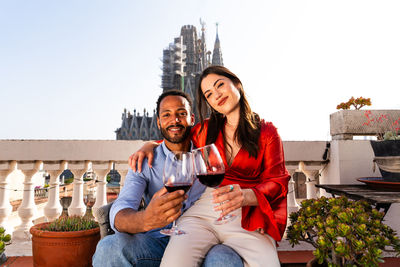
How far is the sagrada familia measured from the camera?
214ft

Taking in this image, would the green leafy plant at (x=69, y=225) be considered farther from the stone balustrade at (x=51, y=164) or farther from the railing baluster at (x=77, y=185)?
the railing baluster at (x=77, y=185)

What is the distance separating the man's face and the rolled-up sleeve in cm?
38

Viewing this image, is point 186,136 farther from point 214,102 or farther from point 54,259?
point 54,259

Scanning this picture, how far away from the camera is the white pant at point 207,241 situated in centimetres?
136

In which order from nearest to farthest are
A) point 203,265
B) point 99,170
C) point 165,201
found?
point 165,201 < point 203,265 < point 99,170

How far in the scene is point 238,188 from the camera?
135cm

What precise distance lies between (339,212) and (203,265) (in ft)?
3.28

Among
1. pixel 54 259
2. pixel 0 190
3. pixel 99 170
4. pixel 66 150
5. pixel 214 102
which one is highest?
pixel 214 102

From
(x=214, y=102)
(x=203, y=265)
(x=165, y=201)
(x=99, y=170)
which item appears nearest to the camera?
(x=165, y=201)

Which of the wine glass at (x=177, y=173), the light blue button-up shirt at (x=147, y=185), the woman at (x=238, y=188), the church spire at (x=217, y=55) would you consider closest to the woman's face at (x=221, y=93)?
the woman at (x=238, y=188)

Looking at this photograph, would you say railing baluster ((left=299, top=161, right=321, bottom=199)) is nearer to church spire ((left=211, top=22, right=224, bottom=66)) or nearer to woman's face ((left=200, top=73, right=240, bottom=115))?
woman's face ((left=200, top=73, right=240, bottom=115))

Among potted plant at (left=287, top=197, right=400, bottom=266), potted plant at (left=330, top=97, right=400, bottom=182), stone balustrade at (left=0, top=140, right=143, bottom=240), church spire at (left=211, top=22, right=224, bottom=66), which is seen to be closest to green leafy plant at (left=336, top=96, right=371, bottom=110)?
potted plant at (left=330, top=97, right=400, bottom=182)

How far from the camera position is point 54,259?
2.06 m

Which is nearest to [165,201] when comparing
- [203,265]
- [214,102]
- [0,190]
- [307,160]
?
[203,265]
